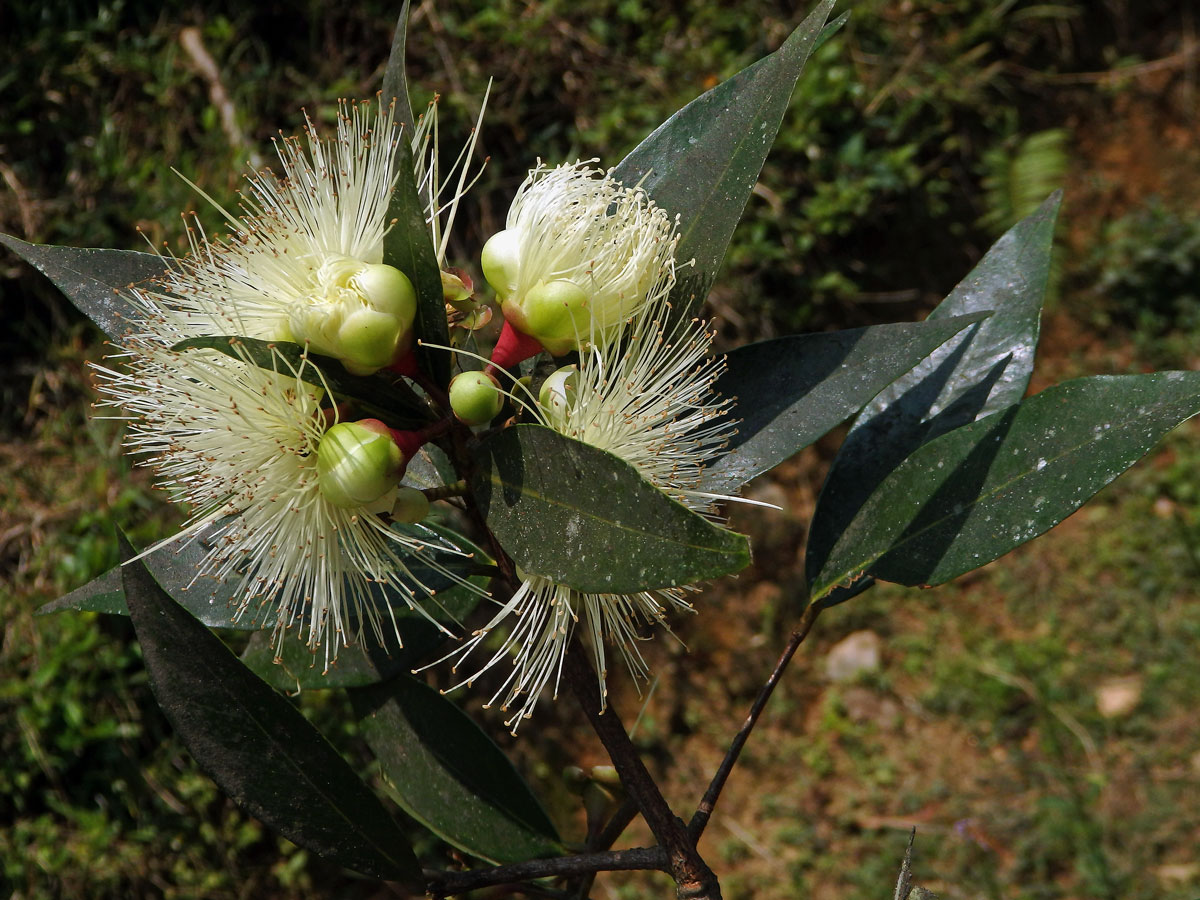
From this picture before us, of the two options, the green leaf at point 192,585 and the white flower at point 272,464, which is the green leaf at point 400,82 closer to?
the white flower at point 272,464

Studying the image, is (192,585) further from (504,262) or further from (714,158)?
(714,158)

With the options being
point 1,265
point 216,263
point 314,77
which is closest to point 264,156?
point 314,77

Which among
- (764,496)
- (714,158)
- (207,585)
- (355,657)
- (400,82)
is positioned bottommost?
(764,496)

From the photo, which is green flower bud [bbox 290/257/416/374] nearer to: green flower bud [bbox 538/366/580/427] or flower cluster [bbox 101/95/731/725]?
flower cluster [bbox 101/95/731/725]

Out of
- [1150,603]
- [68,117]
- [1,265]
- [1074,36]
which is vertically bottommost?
[1150,603]

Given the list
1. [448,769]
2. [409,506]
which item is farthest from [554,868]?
[409,506]

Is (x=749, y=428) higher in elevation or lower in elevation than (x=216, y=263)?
lower

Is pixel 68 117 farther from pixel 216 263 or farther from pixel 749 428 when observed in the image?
pixel 749 428
